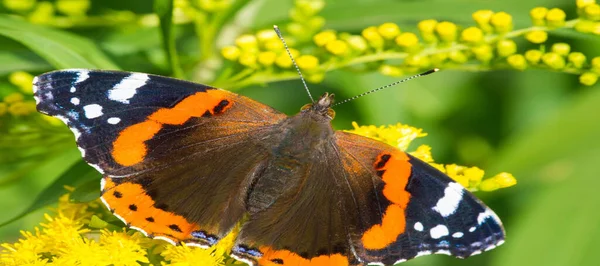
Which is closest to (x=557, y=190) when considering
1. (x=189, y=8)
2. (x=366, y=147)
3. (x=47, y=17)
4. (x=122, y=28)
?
(x=366, y=147)

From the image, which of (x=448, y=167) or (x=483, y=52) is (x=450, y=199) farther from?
(x=483, y=52)

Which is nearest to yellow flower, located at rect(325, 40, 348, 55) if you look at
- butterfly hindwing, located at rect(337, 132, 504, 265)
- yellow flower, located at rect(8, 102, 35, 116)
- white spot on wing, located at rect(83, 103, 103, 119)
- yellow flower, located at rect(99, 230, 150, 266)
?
butterfly hindwing, located at rect(337, 132, 504, 265)

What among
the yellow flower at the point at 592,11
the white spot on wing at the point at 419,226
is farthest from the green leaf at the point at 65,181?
the yellow flower at the point at 592,11

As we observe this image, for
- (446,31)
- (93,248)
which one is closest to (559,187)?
(446,31)

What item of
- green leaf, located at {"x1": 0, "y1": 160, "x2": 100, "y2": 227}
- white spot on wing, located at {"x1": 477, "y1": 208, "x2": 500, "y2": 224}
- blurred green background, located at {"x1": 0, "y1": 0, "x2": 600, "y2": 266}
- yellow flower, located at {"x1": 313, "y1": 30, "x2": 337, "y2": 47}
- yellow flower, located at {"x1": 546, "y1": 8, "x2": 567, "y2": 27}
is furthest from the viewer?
blurred green background, located at {"x1": 0, "y1": 0, "x2": 600, "y2": 266}

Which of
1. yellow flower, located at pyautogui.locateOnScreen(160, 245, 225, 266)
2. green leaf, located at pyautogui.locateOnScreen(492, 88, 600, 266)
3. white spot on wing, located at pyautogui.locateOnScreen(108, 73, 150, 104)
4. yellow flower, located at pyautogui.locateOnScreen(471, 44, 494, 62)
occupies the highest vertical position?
white spot on wing, located at pyautogui.locateOnScreen(108, 73, 150, 104)

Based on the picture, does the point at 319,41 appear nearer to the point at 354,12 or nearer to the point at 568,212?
the point at 354,12

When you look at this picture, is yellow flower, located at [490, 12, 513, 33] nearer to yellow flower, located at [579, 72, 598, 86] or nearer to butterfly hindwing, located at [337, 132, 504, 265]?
yellow flower, located at [579, 72, 598, 86]
